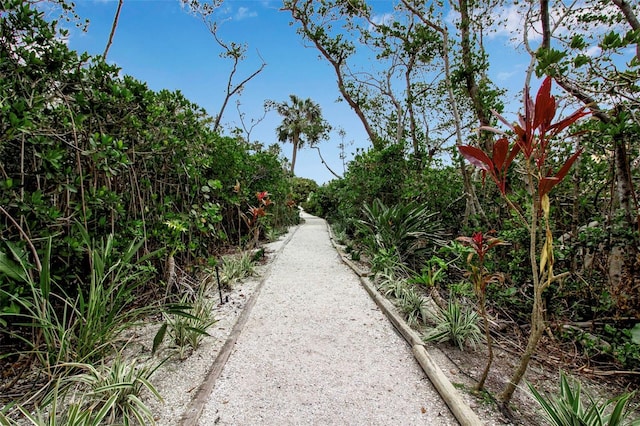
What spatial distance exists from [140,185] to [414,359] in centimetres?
300

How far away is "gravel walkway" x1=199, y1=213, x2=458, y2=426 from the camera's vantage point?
5.46 ft

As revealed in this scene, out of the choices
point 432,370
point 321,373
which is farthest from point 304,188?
point 432,370

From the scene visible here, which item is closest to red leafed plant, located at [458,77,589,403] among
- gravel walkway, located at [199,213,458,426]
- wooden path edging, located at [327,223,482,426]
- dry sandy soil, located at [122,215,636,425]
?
wooden path edging, located at [327,223,482,426]

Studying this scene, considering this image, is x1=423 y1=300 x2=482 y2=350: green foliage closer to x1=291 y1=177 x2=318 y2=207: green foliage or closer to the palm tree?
x1=291 y1=177 x2=318 y2=207: green foliage

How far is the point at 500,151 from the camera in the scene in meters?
1.33

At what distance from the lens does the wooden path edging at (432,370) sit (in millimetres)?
1567

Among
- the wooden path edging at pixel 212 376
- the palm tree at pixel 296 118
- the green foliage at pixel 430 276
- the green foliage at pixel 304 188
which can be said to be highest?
the palm tree at pixel 296 118

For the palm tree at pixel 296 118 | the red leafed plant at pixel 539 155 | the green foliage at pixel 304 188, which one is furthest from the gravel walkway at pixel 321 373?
the palm tree at pixel 296 118

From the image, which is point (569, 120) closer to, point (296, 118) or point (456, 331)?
point (456, 331)

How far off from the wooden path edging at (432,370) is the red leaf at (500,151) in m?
1.36

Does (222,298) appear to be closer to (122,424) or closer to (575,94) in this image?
(122,424)

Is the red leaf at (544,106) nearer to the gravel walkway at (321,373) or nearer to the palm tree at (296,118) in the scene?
the gravel walkway at (321,373)

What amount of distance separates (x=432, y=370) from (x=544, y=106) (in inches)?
70.1

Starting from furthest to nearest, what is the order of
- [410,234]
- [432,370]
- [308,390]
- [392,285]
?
[410,234], [392,285], [432,370], [308,390]
